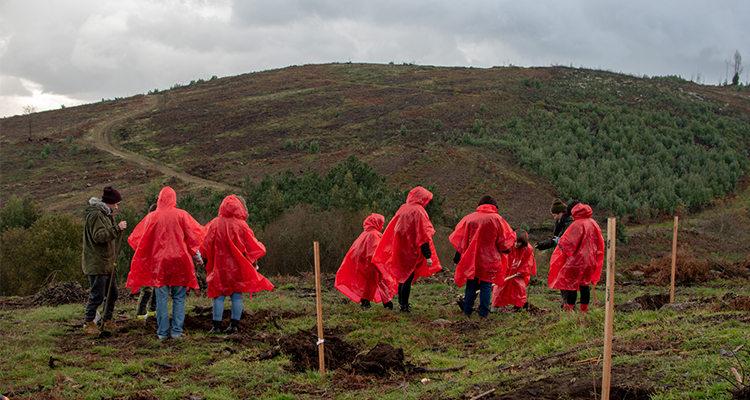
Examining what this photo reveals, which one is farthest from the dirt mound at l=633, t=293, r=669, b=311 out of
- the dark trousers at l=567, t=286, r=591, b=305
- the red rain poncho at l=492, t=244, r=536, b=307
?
the red rain poncho at l=492, t=244, r=536, b=307

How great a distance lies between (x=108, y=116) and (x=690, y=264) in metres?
72.9

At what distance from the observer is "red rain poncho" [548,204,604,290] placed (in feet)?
25.4

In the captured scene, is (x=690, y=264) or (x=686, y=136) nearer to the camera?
(x=690, y=264)

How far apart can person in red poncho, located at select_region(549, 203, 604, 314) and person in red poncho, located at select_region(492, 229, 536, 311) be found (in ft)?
2.51

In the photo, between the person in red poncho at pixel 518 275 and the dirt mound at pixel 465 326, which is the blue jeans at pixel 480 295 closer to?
the person in red poncho at pixel 518 275

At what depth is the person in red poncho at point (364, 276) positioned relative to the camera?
352 inches

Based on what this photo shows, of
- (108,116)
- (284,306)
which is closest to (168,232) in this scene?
(284,306)

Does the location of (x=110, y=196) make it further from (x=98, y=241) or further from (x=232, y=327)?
(x=232, y=327)

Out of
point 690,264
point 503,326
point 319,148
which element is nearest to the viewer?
point 503,326

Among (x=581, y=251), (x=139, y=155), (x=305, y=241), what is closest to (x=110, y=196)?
(x=581, y=251)

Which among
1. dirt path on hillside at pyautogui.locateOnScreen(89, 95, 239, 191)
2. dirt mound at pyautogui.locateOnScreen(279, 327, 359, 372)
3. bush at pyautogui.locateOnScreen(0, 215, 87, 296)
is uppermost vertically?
dirt path on hillside at pyautogui.locateOnScreen(89, 95, 239, 191)

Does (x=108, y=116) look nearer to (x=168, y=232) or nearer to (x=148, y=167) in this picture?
(x=148, y=167)

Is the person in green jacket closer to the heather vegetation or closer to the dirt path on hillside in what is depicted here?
the heather vegetation

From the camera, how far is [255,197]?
922 inches
